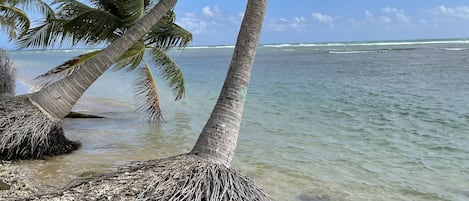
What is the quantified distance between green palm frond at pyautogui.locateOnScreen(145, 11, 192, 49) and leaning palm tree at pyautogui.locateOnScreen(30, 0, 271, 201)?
580cm

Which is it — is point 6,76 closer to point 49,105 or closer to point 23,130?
point 49,105

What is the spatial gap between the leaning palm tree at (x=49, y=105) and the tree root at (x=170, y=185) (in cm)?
326

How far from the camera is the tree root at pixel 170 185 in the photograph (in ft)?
14.0

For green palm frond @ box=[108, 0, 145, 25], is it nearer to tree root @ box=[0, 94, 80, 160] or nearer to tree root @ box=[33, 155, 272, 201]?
tree root @ box=[0, 94, 80, 160]

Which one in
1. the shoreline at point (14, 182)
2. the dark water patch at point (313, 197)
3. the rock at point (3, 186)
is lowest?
the dark water patch at point (313, 197)

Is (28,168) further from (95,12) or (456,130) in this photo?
(456,130)

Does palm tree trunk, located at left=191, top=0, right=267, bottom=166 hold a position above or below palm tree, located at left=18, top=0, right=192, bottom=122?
below

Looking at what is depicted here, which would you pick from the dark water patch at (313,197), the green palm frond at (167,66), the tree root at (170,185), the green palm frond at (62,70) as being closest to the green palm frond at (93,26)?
the green palm frond at (62,70)

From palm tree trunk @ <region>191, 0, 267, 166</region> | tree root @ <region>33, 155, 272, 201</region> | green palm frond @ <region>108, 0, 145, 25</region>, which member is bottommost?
tree root @ <region>33, 155, 272, 201</region>

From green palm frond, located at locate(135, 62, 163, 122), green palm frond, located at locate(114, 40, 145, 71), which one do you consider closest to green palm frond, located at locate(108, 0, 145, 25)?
green palm frond, located at locate(114, 40, 145, 71)

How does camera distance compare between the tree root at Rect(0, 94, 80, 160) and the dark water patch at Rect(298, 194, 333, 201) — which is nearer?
A: the dark water patch at Rect(298, 194, 333, 201)

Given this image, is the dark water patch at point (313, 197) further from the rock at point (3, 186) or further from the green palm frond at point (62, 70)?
the green palm frond at point (62, 70)

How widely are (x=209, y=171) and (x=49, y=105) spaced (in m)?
4.58

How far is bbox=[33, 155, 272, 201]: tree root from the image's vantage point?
168 inches
